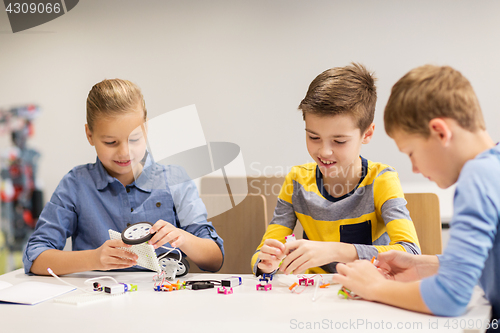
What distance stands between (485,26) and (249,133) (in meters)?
1.63

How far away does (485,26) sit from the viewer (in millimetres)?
2494

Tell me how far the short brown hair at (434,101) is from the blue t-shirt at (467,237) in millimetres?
76

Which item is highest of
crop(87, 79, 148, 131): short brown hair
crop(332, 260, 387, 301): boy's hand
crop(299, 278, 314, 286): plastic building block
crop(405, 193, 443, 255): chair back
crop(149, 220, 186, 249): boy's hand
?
crop(87, 79, 148, 131): short brown hair

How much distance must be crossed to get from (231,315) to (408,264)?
1.24ft

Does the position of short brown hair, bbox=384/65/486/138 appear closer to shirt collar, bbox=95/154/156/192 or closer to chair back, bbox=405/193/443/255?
chair back, bbox=405/193/443/255

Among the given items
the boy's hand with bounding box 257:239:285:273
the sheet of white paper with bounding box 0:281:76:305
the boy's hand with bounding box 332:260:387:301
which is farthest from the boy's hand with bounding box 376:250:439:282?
the sheet of white paper with bounding box 0:281:76:305

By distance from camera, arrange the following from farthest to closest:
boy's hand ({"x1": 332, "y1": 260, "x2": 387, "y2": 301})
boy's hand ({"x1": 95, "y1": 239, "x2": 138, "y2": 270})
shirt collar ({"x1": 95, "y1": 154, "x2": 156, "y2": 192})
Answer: shirt collar ({"x1": 95, "y1": 154, "x2": 156, "y2": 192})
boy's hand ({"x1": 95, "y1": 239, "x2": 138, "y2": 270})
boy's hand ({"x1": 332, "y1": 260, "x2": 387, "y2": 301})

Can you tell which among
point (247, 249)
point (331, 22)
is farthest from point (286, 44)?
point (247, 249)

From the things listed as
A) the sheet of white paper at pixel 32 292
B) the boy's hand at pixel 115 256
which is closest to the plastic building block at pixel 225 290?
the boy's hand at pixel 115 256

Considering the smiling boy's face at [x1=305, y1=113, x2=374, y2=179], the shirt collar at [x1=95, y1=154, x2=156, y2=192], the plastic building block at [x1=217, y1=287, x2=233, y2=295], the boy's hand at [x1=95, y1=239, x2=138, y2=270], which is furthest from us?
the shirt collar at [x1=95, y1=154, x2=156, y2=192]

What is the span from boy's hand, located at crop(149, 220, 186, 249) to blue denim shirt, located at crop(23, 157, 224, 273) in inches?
8.1

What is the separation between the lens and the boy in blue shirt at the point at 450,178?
1.88 feet

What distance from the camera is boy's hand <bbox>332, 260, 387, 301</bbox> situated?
0.69 m

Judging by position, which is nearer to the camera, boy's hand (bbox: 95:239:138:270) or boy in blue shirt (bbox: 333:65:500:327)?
boy in blue shirt (bbox: 333:65:500:327)
